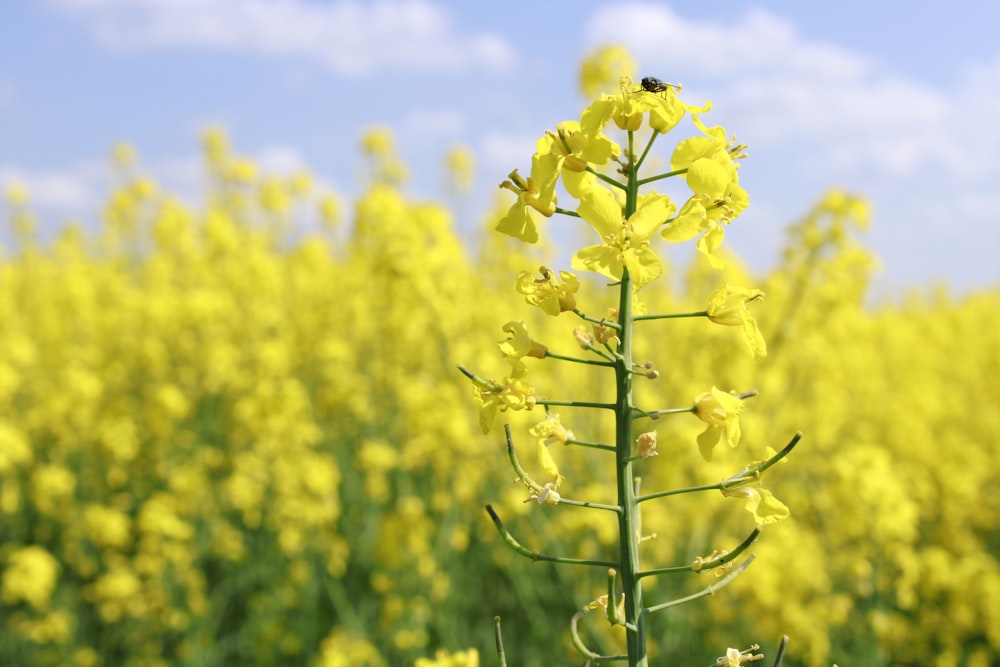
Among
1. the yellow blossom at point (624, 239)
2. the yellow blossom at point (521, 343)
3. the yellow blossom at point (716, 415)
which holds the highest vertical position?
the yellow blossom at point (624, 239)

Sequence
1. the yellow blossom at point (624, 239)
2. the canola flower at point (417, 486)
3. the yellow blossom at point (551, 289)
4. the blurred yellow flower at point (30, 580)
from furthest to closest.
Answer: the blurred yellow flower at point (30, 580)
the canola flower at point (417, 486)
the yellow blossom at point (551, 289)
the yellow blossom at point (624, 239)

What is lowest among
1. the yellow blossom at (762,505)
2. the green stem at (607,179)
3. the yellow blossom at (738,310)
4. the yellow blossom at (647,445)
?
the yellow blossom at (762,505)

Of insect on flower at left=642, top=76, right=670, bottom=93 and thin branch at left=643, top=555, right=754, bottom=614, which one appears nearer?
thin branch at left=643, top=555, right=754, bottom=614

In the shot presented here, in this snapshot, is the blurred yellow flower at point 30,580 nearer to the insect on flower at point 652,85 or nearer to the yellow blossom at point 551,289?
the yellow blossom at point 551,289

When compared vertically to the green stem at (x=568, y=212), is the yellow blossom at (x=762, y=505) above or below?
below

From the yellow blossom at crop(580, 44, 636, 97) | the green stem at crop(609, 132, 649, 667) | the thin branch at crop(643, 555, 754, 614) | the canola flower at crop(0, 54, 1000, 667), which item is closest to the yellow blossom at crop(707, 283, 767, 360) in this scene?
the green stem at crop(609, 132, 649, 667)

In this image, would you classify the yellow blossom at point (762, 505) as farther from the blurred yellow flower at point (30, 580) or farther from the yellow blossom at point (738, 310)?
the blurred yellow flower at point (30, 580)

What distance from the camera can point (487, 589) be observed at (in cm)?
562

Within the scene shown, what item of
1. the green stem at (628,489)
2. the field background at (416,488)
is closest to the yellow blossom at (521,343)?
the green stem at (628,489)

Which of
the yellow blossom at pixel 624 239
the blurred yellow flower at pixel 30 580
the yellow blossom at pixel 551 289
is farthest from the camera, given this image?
the blurred yellow flower at pixel 30 580

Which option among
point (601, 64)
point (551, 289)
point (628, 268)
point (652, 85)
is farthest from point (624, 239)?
point (601, 64)

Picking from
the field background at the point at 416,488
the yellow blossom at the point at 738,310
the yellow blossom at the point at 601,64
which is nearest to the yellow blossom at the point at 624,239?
the yellow blossom at the point at 738,310

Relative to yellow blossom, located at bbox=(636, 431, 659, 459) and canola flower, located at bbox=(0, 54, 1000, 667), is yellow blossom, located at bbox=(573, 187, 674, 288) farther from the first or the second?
canola flower, located at bbox=(0, 54, 1000, 667)

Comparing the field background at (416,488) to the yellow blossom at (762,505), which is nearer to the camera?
the yellow blossom at (762,505)
